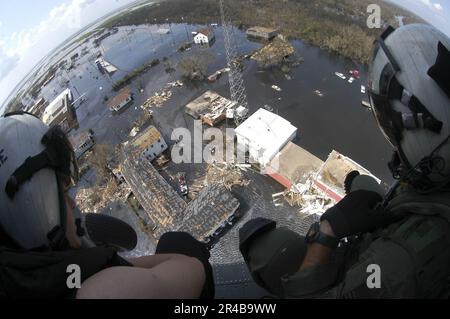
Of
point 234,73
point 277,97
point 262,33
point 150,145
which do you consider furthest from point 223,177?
point 262,33

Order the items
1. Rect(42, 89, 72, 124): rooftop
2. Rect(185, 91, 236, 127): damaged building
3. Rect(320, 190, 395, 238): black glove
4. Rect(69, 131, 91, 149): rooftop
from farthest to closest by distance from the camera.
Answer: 1. Rect(185, 91, 236, 127): damaged building
2. Rect(69, 131, 91, 149): rooftop
3. Rect(42, 89, 72, 124): rooftop
4. Rect(320, 190, 395, 238): black glove

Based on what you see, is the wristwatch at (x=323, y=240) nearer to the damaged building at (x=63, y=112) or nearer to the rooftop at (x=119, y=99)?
the damaged building at (x=63, y=112)

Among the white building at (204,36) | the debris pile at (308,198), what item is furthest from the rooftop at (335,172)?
the white building at (204,36)

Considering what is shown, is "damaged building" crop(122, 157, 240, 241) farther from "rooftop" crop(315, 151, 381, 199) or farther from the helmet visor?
the helmet visor

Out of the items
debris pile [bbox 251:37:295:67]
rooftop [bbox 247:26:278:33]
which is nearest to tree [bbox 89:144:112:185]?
debris pile [bbox 251:37:295:67]

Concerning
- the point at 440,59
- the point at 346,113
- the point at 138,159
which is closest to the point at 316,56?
the point at 346,113

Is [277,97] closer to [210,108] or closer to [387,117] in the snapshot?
[210,108]
